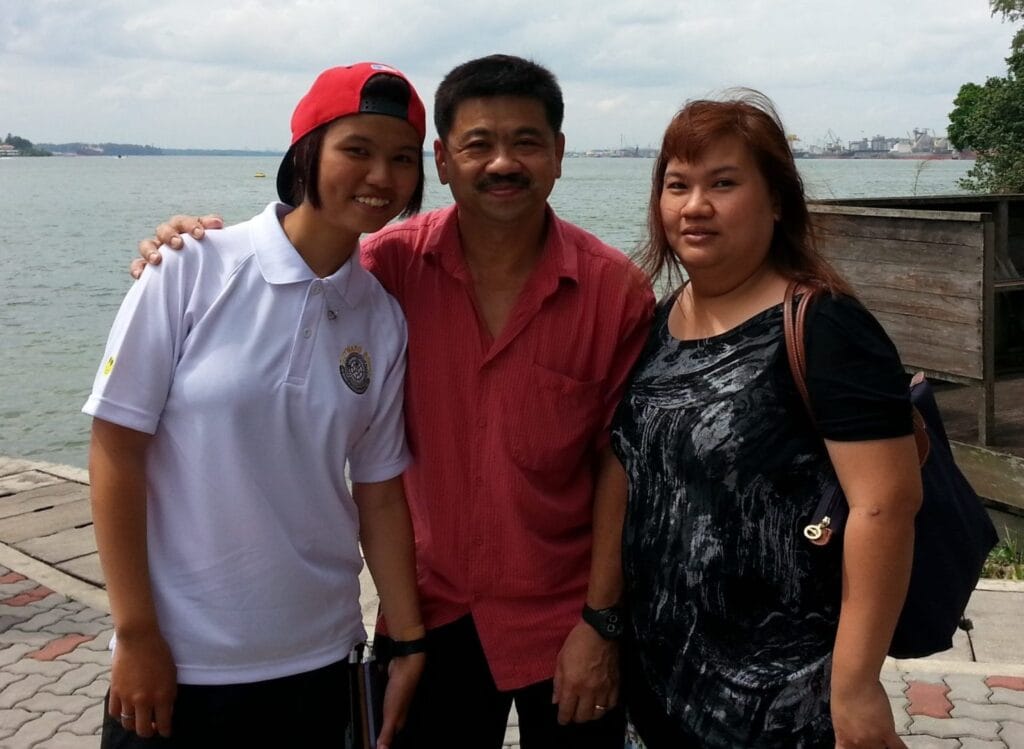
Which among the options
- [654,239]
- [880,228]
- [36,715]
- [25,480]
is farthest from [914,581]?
[25,480]

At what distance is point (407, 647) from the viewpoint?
100.0 inches

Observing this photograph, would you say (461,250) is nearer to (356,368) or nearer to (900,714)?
(356,368)

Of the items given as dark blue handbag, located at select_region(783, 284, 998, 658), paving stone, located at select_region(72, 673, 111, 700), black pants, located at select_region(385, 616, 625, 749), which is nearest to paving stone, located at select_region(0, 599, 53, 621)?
paving stone, located at select_region(72, 673, 111, 700)

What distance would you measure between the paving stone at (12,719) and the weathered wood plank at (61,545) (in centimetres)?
192

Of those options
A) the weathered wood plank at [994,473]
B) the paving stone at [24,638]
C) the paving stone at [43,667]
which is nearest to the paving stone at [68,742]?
the paving stone at [43,667]

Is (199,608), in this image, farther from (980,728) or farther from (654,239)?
(980,728)

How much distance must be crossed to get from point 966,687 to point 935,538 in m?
2.41

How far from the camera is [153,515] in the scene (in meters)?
2.15

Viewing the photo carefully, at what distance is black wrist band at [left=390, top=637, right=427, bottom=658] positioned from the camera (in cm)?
254

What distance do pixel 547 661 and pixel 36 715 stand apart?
2608mm

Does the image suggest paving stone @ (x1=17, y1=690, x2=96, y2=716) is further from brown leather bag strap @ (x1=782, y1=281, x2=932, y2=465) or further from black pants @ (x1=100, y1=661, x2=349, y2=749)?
brown leather bag strap @ (x1=782, y1=281, x2=932, y2=465)

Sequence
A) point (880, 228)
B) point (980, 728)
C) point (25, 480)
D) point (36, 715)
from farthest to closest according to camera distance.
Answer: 1. point (25, 480)
2. point (880, 228)
3. point (36, 715)
4. point (980, 728)

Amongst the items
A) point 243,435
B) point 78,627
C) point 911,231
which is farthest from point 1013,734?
point 78,627

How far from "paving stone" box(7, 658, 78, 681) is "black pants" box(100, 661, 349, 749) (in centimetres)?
270
